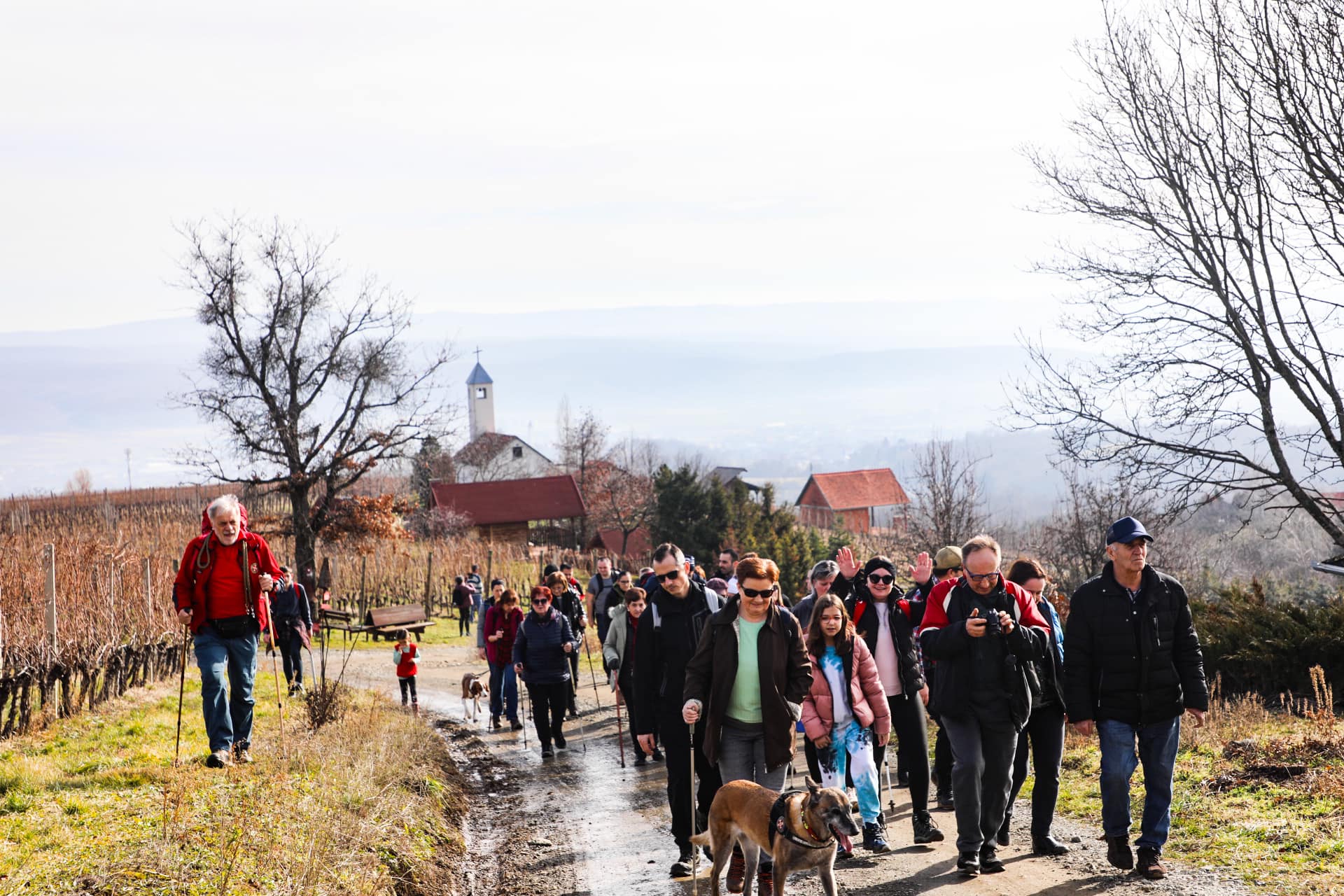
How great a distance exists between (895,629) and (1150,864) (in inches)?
92.7

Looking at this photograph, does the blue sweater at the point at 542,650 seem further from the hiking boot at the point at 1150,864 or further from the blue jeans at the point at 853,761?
the hiking boot at the point at 1150,864

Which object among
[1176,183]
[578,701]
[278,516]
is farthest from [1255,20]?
[278,516]

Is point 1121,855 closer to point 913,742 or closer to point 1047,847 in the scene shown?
point 1047,847

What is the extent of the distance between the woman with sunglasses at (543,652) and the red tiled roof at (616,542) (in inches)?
2312

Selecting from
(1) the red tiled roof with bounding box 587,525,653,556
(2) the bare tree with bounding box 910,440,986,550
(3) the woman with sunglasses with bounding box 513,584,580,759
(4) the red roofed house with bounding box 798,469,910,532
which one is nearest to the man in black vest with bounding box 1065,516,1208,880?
(3) the woman with sunglasses with bounding box 513,584,580,759

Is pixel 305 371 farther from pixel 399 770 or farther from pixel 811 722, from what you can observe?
pixel 811 722

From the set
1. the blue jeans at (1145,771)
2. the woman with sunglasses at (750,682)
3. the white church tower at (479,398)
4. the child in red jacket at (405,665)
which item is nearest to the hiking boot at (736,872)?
the woman with sunglasses at (750,682)

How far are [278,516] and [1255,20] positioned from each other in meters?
35.1

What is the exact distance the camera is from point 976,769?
7184mm

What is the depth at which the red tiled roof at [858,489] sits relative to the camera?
391ft

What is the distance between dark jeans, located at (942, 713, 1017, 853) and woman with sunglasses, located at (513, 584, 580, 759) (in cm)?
636

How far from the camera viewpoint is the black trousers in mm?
7832

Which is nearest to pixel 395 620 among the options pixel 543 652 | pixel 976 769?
pixel 543 652

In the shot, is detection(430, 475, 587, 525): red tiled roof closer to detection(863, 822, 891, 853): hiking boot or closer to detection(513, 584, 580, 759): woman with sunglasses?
detection(513, 584, 580, 759): woman with sunglasses
